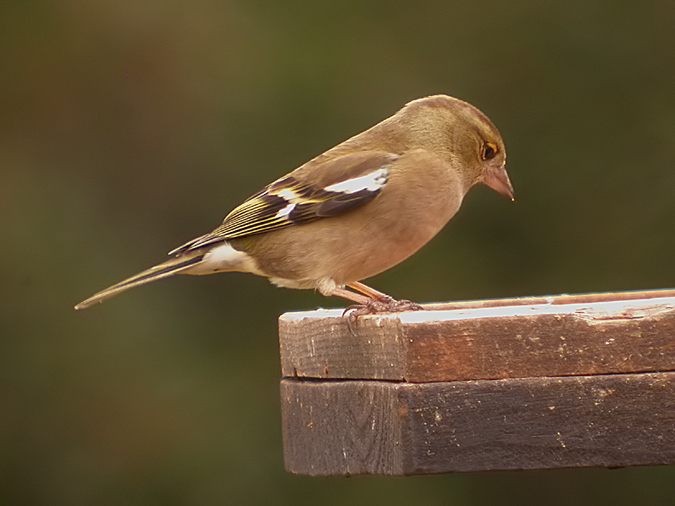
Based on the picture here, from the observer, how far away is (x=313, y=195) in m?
5.71

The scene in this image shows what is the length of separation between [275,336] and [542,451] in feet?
19.7

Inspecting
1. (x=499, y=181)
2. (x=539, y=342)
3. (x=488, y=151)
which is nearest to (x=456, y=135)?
(x=488, y=151)

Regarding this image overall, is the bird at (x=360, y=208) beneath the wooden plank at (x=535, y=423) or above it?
above

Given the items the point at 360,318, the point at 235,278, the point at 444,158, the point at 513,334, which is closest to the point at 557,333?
the point at 513,334

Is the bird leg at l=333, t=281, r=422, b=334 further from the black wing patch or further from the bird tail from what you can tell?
the bird tail

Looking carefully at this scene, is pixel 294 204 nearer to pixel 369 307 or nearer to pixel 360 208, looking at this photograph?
pixel 360 208

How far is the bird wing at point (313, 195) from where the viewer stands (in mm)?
5551

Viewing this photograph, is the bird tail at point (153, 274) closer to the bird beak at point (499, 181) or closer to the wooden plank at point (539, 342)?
the bird beak at point (499, 181)

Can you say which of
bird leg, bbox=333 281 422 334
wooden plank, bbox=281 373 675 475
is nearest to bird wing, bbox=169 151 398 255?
bird leg, bbox=333 281 422 334

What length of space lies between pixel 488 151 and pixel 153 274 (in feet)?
4.84

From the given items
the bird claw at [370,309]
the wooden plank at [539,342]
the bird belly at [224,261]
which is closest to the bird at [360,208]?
the bird belly at [224,261]

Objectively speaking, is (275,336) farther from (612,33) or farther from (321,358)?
(321,358)

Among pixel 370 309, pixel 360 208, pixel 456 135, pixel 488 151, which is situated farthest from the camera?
pixel 488 151

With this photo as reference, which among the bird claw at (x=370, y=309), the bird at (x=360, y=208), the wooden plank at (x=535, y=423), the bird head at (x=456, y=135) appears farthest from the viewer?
the bird head at (x=456, y=135)
